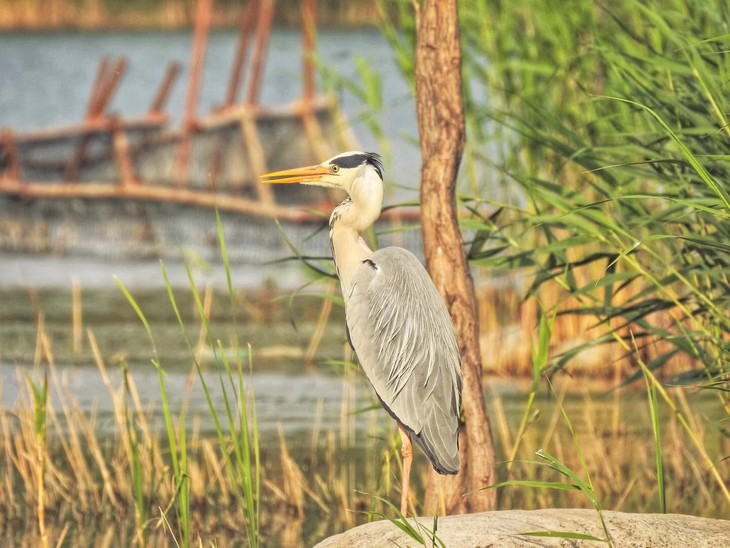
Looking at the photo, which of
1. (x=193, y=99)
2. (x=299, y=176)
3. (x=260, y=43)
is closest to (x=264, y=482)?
(x=299, y=176)

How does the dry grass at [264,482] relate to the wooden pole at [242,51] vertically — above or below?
below

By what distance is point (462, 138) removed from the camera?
4621 mm

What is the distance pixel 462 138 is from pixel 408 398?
1.01 meters

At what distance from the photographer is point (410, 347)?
403 centimetres

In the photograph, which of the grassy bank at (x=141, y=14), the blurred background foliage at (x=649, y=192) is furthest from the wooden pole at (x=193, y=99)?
the grassy bank at (x=141, y=14)

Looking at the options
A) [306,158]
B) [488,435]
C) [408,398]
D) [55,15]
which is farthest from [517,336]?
[55,15]

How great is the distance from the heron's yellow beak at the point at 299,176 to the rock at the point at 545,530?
39.2 inches

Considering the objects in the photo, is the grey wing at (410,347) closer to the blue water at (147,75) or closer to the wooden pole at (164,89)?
the wooden pole at (164,89)

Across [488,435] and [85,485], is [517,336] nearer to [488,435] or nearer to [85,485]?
[85,485]

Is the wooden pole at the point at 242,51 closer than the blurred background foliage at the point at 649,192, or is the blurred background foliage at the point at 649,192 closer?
the blurred background foliage at the point at 649,192

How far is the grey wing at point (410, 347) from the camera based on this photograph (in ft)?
13.0

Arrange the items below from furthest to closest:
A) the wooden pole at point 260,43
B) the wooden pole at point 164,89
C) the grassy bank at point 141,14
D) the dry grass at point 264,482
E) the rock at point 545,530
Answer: the grassy bank at point 141,14 → the wooden pole at point 164,89 → the wooden pole at point 260,43 → the dry grass at point 264,482 → the rock at point 545,530

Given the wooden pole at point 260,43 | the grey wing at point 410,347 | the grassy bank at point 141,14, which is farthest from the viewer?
the grassy bank at point 141,14

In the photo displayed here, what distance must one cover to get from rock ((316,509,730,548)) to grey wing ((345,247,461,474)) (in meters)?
0.28
